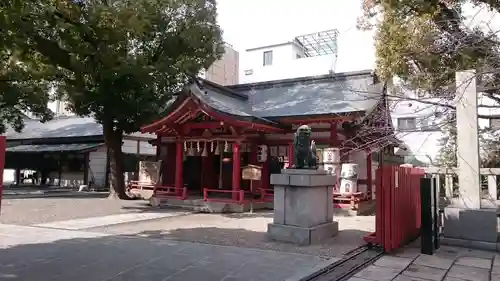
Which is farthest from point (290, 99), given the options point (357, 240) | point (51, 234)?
point (51, 234)

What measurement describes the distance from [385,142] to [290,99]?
829 cm

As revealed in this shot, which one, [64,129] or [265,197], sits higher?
[64,129]

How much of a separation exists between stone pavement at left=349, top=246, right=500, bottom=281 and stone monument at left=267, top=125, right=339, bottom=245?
1.76 m

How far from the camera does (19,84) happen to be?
18797 millimetres

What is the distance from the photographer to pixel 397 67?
436 inches

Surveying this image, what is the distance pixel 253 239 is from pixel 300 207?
4.66ft

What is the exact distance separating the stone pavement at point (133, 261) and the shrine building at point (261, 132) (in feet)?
21.2

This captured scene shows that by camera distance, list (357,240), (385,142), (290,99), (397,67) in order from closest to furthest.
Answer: (357,240), (385,142), (397,67), (290,99)

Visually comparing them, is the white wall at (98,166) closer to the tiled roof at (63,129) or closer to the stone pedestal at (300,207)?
the tiled roof at (63,129)

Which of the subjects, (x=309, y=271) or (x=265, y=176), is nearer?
(x=309, y=271)

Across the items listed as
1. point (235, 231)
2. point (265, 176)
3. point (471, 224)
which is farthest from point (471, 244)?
point (265, 176)

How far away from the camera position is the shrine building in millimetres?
14312

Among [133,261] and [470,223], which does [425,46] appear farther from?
[133,261]

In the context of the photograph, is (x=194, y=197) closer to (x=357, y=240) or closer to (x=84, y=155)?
(x=357, y=240)
